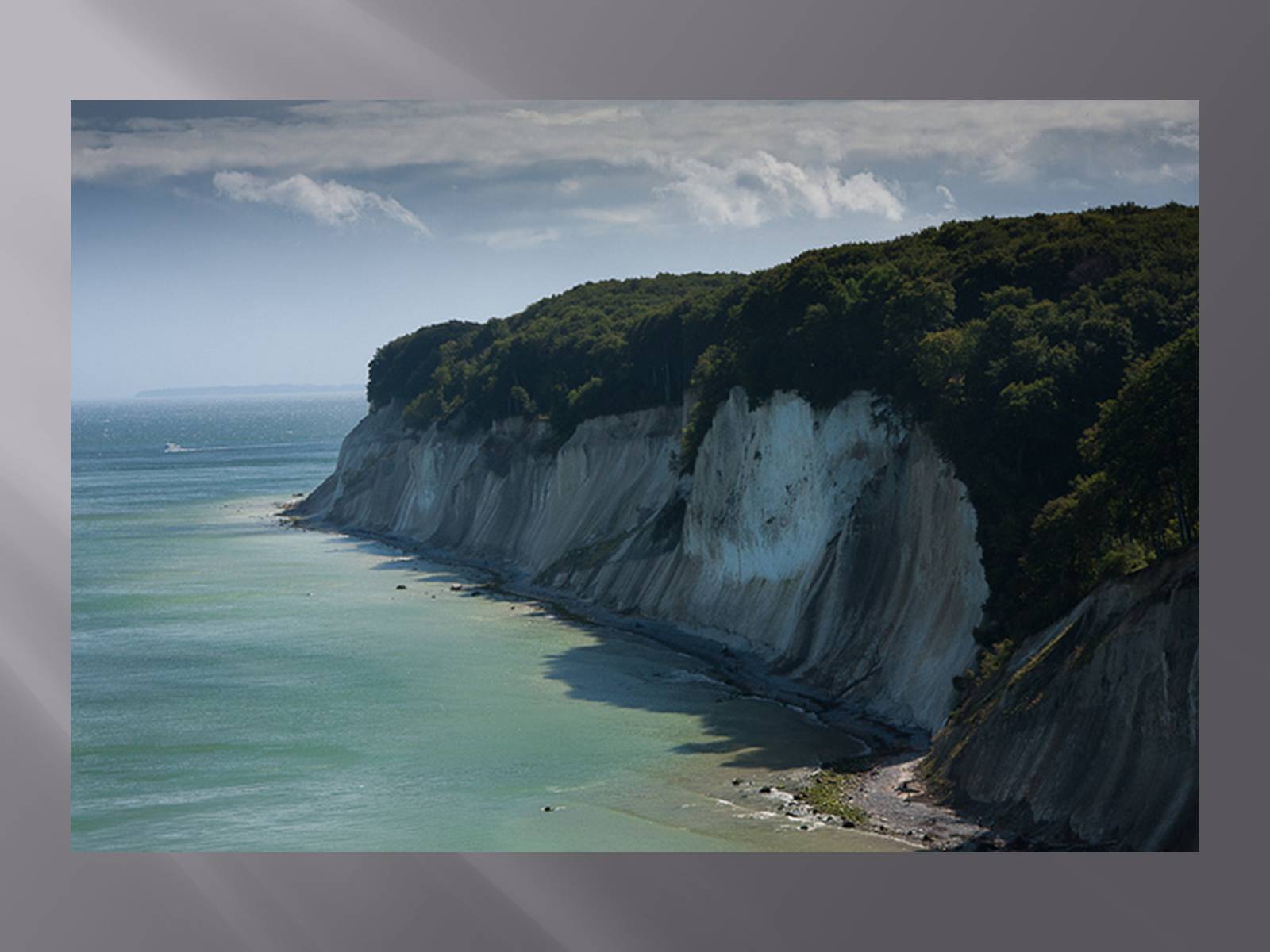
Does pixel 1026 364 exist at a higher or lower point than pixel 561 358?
lower

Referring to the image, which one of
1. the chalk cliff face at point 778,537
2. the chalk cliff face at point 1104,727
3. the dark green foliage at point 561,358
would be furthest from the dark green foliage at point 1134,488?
the dark green foliage at point 561,358

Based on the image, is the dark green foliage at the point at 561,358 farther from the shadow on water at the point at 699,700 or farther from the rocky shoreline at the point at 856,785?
the rocky shoreline at the point at 856,785

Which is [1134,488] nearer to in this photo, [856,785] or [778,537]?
[856,785]

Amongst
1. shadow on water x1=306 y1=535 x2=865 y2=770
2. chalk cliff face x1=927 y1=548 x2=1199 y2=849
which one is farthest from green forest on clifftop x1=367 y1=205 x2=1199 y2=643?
shadow on water x1=306 y1=535 x2=865 y2=770
